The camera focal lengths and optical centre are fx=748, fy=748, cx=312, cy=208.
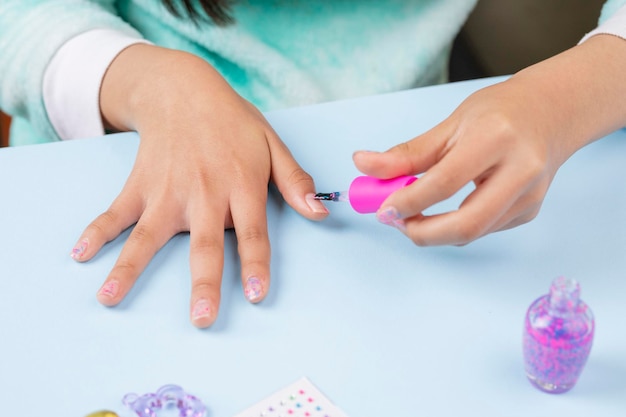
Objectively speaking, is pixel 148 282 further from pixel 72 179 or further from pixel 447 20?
pixel 447 20

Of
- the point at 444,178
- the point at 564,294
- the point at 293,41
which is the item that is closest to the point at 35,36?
the point at 293,41

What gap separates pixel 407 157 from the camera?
0.52 metres

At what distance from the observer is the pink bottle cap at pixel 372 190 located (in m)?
0.53

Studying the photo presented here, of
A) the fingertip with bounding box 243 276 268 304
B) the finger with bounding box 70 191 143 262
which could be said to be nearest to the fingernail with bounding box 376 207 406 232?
the fingertip with bounding box 243 276 268 304

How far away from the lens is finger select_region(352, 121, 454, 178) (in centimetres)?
51

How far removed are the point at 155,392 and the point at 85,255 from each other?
0.52 ft

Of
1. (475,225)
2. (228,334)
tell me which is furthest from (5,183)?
(475,225)

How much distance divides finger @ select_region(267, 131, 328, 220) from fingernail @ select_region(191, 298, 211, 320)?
127 millimetres

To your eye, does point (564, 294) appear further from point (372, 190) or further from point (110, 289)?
point (110, 289)

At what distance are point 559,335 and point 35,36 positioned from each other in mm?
612

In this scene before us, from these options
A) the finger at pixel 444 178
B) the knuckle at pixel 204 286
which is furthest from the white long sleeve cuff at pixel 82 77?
the finger at pixel 444 178

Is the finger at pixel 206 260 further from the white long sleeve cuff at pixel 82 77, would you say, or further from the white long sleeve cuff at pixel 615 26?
the white long sleeve cuff at pixel 615 26

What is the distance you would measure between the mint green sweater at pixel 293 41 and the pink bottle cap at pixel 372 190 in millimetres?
330

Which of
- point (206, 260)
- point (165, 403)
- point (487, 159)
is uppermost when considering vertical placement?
point (487, 159)
